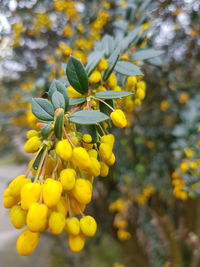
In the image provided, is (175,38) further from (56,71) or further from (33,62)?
(33,62)

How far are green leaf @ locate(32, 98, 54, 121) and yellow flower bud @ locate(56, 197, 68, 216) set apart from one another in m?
0.12

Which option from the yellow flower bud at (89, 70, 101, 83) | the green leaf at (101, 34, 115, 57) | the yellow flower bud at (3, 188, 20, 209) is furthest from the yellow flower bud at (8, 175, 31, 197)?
the green leaf at (101, 34, 115, 57)

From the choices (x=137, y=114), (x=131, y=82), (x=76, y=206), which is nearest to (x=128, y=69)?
(x=131, y=82)

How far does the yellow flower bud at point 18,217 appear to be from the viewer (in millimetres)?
379

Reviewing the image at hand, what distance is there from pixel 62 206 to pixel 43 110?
0.46ft

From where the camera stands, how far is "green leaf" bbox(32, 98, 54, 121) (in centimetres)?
42

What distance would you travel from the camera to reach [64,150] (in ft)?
1.18

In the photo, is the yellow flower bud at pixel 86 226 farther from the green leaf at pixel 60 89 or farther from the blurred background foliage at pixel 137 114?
the blurred background foliage at pixel 137 114

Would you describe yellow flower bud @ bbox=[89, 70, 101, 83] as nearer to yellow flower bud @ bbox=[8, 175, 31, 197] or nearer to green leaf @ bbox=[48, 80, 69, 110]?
green leaf @ bbox=[48, 80, 69, 110]

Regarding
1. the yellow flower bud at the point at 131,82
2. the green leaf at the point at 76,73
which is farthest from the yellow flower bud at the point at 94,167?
the yellow flower bud at the point at 131,82

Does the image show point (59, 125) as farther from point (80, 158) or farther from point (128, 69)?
point (128, 69)

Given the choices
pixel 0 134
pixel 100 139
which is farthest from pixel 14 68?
pixel 100 139

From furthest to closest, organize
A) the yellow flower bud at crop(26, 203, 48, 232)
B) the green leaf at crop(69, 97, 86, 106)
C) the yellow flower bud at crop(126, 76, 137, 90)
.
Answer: the yellow flower bud at crop(126, 76, 137, 90)
the green leaf at crop(69, 97, 86, 106)
the yellow flower bud at crop(26, 203, 48, 232)

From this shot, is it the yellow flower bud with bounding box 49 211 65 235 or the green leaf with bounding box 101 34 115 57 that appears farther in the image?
the green leaf with bounding box 101 34 115 57
